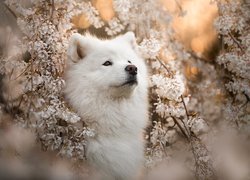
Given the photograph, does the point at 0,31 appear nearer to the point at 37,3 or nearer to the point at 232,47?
the point at 37,3

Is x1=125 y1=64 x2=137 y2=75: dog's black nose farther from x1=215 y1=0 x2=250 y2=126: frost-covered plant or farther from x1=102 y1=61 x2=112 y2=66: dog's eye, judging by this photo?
x1=215 y1=0 x2=250 y2=126: frost-covered plant

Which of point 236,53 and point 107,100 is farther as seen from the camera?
point 236,53

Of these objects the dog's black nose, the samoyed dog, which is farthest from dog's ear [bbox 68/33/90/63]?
the dog's black nose

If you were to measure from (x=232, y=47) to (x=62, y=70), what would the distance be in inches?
53.3

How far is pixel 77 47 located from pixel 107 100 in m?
0.33


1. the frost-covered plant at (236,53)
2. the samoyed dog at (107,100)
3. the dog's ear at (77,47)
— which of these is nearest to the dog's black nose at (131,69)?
the samoyed dog at (107,100)

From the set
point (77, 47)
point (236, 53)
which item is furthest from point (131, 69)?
point (236, 53)

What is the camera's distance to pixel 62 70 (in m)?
2.96

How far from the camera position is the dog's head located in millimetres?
2863

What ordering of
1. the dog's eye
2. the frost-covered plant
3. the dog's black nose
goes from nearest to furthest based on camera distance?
the dog's black nose → the dog's eye → the frost-covered plant

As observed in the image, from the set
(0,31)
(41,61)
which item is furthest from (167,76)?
(0,31)

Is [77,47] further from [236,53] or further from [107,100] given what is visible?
[236,53]

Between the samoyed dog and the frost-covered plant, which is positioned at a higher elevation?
the frost-covered plant

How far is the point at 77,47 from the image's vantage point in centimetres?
294
